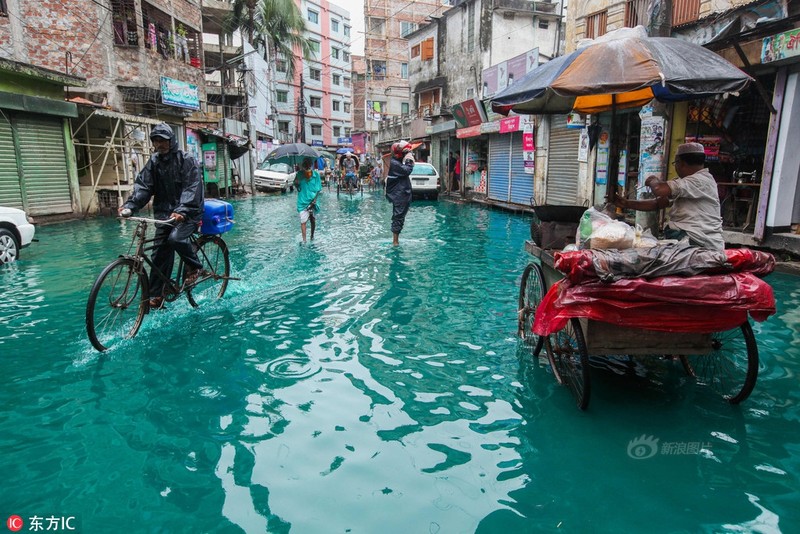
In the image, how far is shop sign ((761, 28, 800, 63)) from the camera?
8867 mm

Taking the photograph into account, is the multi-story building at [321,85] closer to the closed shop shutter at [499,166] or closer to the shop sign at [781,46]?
the closed shop shutter at [499,166]

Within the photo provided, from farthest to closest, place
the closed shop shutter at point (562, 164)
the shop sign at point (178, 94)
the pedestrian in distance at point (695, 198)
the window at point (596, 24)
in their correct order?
1. the shop sign at point (178, 94)
2. the closed shop shutter at point (562, 164)
3. the window at point (596, 24)
4. the pedestrian in distance at point (695, 198)

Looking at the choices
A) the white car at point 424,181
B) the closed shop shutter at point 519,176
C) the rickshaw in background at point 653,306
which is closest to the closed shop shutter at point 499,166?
the closed shop shutter at point 519,176

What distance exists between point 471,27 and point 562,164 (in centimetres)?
1544

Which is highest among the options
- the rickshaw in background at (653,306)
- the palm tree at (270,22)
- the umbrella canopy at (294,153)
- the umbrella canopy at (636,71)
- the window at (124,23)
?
the palm tree at (270,22)

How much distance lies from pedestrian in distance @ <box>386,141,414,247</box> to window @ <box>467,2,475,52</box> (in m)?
22.2

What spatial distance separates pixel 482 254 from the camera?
408 inches

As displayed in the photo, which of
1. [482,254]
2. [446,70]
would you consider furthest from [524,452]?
[446,70]

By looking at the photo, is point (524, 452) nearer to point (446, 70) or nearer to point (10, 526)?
point (10, 526)

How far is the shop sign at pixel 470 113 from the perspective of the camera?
25016 millimetres

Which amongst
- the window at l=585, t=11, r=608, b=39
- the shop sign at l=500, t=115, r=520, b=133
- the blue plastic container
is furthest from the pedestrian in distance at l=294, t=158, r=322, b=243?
the shop sign at l=500, t=115, r=520, b=133

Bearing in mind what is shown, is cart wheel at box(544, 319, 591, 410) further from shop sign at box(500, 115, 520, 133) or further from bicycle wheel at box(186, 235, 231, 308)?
shop sign at box(500, 115, 520, 133)

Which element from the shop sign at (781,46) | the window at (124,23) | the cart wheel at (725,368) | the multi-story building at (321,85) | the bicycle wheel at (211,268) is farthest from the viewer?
the multi-story building at (321,85)

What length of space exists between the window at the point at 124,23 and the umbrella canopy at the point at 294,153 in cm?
1198
